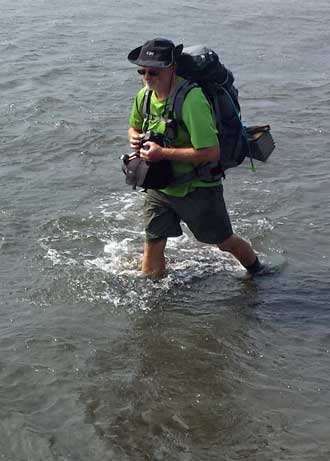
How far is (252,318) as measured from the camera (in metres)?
6.49

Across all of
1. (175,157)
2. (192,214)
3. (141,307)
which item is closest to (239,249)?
(192,214)

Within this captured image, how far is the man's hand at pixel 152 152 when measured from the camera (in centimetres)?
590

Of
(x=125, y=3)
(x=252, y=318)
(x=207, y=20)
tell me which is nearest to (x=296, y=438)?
(x=252, y=318)

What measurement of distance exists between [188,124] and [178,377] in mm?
1949

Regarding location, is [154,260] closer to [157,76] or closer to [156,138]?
[156,138]

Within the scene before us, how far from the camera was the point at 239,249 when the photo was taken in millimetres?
6855

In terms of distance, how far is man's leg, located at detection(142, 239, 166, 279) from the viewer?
22.4ft

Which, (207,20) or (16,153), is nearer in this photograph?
(16,153)

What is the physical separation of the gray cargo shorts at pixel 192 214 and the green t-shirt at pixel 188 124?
9 centimetres

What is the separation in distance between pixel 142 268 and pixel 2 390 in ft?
6.79

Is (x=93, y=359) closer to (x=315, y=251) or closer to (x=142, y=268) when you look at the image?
(x=142, y=268)

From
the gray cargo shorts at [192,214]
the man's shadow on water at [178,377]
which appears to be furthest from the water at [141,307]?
the gray cargo shorts at [192,214]

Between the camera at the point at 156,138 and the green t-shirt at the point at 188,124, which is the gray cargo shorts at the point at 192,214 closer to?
the green t-shirt at the point at 188,124

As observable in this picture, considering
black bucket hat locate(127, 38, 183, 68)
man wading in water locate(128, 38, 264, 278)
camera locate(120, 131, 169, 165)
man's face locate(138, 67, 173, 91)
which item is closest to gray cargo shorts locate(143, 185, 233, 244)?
man wading in water locate(128, 38, 264, 278)
